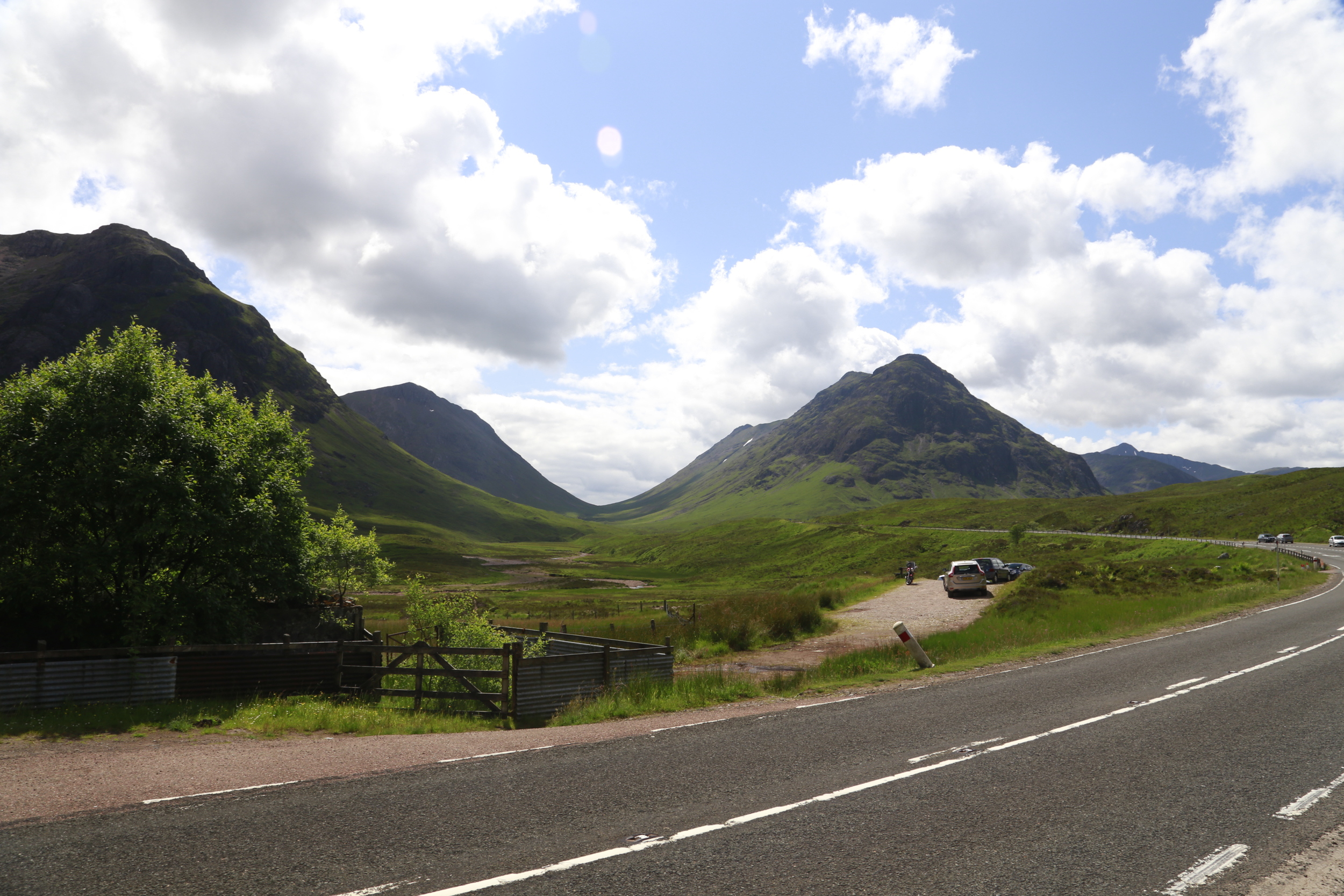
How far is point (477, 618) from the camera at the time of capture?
23.7 m

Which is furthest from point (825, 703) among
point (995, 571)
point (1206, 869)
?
point (995, 571)

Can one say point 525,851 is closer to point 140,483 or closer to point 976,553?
point 140,483

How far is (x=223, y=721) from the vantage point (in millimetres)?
14297

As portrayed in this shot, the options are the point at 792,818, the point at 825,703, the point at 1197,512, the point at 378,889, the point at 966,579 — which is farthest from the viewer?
Result: the point at 1197,512

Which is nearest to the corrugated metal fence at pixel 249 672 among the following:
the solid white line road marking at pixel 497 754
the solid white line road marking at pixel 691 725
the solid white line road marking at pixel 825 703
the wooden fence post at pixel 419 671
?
the wooden fence post at pixel 419 671

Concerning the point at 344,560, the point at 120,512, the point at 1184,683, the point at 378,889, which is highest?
the point at 120,512

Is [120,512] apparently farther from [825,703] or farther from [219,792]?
[825,703]

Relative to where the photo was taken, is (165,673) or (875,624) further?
(875,624)

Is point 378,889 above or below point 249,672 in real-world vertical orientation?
above

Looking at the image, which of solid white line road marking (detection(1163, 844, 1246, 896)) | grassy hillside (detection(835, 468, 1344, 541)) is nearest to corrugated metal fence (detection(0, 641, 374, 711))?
solid white line road marking (detection(1163, 844, 1246, 896))

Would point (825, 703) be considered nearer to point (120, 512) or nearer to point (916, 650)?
point (916, 650)

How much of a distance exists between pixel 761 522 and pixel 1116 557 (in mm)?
116847

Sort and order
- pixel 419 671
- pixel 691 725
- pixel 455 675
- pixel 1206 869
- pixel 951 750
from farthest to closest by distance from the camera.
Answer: pixel 419 671 → pixel 455 675 → pixel 691 725 → pixel 951 750 → pixel 1206 869

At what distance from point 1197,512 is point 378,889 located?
147346mm
